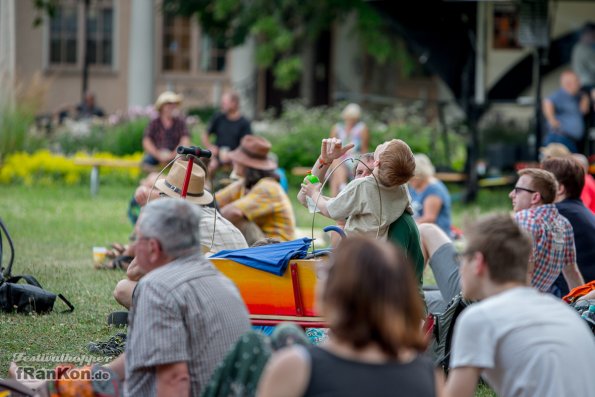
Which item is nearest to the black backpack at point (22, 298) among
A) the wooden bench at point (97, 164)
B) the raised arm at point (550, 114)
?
the wooden bench at point (97, 164)

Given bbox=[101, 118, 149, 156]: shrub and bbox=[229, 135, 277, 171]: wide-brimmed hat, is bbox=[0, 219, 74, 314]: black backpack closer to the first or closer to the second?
bbox=[229, 135, 277, 171]: wide-brimmed hat

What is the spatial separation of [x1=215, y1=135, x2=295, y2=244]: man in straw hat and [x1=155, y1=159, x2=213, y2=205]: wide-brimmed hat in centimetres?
112

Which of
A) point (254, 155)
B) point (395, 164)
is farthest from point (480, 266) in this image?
point (254, 155)

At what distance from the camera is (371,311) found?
10.3ft

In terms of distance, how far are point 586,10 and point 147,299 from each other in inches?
748

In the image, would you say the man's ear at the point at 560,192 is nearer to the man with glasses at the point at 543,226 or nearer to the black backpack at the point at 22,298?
the man with glasses at the point at 543,226

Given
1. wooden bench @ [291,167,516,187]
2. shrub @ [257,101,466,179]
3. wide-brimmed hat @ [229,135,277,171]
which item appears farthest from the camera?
shrub @ [257,101,466,179]

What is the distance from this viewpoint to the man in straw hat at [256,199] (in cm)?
845

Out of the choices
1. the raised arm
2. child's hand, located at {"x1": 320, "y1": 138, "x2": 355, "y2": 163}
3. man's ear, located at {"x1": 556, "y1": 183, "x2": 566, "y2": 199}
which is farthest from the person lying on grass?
the raised arm

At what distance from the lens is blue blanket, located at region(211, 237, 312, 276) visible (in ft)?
19.1

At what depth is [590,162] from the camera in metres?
16.5

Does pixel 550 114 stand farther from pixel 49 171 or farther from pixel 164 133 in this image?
pixel 49 171

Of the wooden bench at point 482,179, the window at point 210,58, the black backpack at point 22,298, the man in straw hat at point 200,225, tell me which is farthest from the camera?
the window at point 210,58

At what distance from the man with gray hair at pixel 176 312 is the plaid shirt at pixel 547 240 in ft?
8.55
